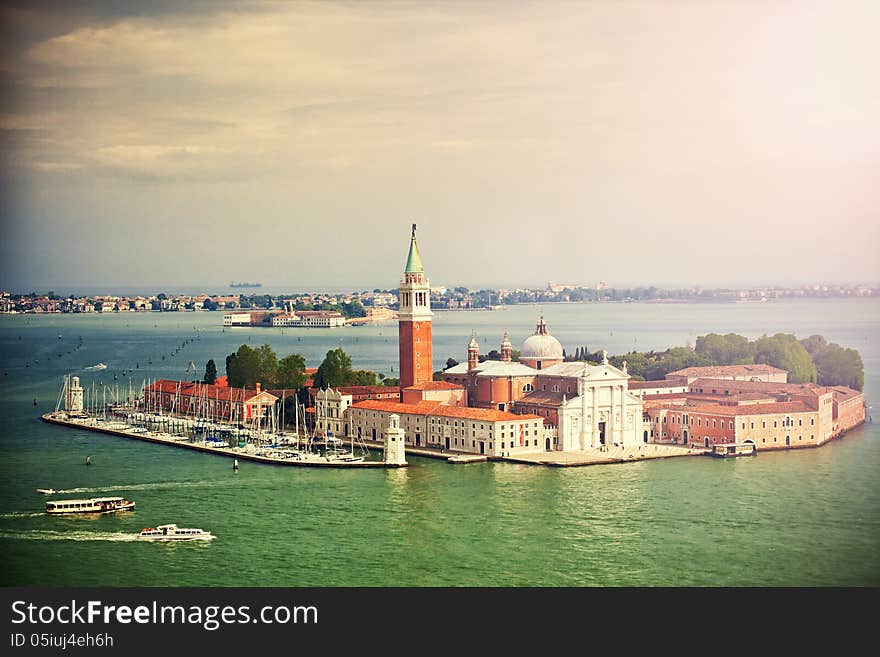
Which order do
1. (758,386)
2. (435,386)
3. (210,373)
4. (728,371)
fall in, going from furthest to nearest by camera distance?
(210,373)
(728,371)
(758,386)
(435,386)

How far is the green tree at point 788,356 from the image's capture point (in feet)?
A: 60.5

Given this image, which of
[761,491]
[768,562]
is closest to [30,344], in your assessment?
[761,491]

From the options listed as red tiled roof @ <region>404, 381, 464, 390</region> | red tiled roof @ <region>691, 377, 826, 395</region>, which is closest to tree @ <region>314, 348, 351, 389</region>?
red tiled roof @ <region>404, 381, 464, 390</region>

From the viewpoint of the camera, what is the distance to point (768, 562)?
10164mm

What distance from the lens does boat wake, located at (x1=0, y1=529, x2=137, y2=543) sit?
10695 millimetres

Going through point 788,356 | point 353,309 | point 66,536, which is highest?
point 353,309

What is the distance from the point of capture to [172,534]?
35.2 feet

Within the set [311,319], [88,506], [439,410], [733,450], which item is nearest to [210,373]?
[439,410]

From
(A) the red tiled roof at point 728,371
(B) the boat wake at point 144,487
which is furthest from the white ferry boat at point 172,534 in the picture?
(A) the red tiled roof at point 728,371

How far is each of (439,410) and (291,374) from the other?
3.67 m

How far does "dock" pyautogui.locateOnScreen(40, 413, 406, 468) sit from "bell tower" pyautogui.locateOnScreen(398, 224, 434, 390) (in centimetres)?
238

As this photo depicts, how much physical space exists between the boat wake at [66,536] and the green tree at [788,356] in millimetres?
10227

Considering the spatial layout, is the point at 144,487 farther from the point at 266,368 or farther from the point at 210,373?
the point at 210,373

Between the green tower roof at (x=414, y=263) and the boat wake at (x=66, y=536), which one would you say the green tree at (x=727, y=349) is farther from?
the boat wake at (x=66, y=536)
